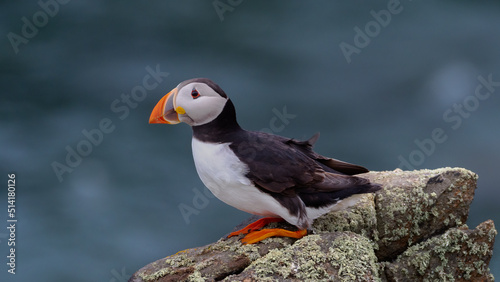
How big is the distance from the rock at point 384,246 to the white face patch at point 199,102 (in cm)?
112

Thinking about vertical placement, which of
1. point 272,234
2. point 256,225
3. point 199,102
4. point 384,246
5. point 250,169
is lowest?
point 384,246

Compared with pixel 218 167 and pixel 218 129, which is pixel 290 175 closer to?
pixel 218 167

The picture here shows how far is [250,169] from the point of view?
4863 millimetres

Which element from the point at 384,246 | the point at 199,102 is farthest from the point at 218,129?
the point at 384,246

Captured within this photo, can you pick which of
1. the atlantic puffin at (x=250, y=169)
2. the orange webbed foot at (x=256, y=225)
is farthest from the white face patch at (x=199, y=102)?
the orange webbed foot at (x=256, y=225)

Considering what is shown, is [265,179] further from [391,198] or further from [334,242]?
[391,198]

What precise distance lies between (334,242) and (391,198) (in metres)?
0.99

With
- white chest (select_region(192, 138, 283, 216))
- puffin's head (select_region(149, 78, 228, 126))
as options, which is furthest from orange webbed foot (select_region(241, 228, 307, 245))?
puffin's head (select_region(149, 78, 228, 126))

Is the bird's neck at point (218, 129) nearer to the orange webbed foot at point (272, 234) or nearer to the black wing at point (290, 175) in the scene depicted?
the black wing at point (290, 175)

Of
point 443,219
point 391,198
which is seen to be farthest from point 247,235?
point 443,219

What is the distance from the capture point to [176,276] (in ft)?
15.4

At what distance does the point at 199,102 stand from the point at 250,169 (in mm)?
706

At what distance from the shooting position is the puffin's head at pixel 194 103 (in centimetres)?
494

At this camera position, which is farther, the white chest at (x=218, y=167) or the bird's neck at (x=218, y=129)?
the bird's neck at (x=218, y=129)
